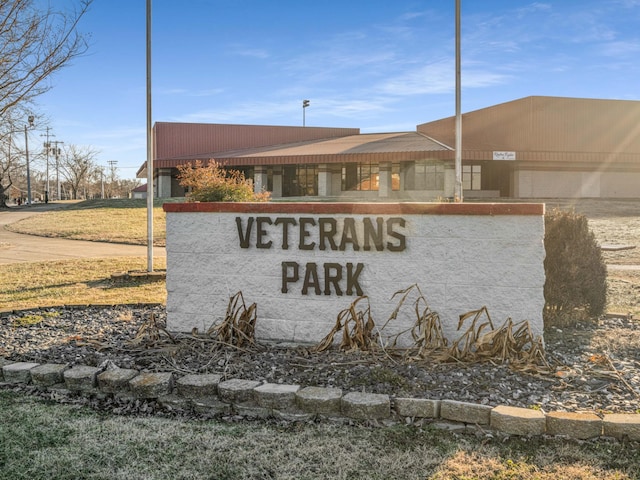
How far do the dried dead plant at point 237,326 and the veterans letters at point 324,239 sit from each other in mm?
466

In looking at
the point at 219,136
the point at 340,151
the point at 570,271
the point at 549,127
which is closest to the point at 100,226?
the point at 340,151

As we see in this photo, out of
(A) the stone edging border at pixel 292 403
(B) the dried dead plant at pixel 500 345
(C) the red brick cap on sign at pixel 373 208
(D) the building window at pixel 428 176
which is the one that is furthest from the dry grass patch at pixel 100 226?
(D) the building window at pixel 428 176

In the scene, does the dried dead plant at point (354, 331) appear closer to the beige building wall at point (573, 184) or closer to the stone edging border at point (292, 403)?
the stone edging border at point (292, 403)

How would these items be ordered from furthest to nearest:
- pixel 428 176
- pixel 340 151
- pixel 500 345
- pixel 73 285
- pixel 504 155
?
1. pixel 340 151
2. pixel 428 176
3. pixel 504 155
4. pixel 73 285
5. pixel 500 345

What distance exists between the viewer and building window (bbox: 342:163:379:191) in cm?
4688

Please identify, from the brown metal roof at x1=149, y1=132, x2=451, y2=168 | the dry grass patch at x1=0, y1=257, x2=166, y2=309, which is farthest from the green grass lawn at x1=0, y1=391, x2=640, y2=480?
the brown metal roof at x1=149, y1=132, x2=451, y2=168

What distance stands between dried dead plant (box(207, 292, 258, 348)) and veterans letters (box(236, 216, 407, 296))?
466mm

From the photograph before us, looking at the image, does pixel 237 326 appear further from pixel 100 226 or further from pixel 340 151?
pixel 340 151

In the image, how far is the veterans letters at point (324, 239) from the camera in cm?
603

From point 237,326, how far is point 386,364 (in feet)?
5.75

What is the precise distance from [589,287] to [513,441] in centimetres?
346

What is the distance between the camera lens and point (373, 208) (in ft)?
19.9

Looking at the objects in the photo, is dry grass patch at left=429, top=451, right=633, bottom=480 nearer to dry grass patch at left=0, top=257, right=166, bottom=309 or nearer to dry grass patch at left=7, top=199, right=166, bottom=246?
dry grass patch at left=0, top=257, right=166, bottom=309

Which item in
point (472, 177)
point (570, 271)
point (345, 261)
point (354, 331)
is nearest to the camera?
point (354, 331)
